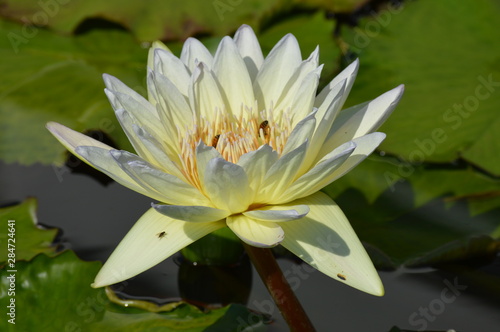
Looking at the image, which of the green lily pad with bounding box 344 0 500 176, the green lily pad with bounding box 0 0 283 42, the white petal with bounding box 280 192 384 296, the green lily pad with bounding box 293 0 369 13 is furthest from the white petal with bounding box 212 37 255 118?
the green lily pad with bounding box 293 0 369 13

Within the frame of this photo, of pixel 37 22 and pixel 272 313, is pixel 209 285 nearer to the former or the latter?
pixel 272 313

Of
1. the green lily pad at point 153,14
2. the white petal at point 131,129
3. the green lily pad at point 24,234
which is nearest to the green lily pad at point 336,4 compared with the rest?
the green lily pad at point 153,14

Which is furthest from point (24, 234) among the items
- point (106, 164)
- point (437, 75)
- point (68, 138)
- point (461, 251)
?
point (437, 75)

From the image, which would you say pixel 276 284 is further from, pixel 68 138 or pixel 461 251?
pixel 461 251

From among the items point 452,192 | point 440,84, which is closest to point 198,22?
point 440,84

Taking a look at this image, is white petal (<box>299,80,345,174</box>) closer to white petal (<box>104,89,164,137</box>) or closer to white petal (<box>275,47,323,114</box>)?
white petal (<box>275,47,323,114</box>)

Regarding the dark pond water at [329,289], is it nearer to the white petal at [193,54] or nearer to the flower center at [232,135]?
the flower center at [232,135]
